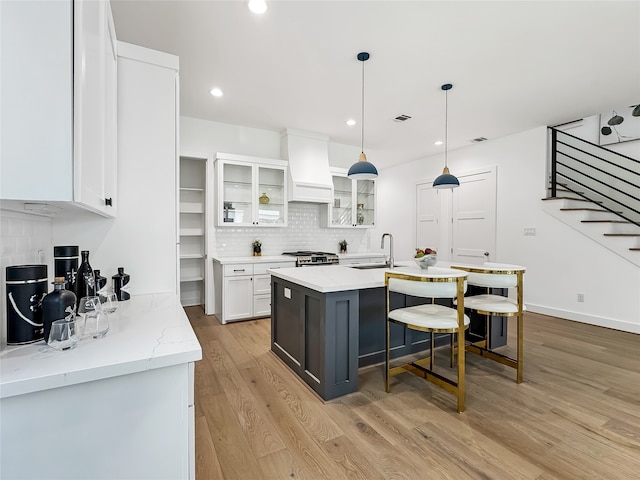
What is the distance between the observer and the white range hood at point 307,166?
491cm

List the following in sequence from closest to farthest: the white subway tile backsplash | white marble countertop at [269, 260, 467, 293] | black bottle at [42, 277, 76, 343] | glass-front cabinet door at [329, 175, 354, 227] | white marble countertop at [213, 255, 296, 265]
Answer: black bottle at [42, 277, 76, 343] < white marble countertop at [269, 260, 467, 293] < white marble countertop at [213, 255, 296, 265] < the white subway tile backsplash < glass-front cabinet door at [329, 175, 354, 227]

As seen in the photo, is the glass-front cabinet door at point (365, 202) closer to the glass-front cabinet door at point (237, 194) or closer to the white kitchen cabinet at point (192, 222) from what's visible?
the glass-front cabinet door at point (237, 194)

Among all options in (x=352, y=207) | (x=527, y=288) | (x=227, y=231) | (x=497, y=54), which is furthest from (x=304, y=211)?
(x=527, y=288)

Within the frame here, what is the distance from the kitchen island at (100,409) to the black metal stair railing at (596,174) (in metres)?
5.53

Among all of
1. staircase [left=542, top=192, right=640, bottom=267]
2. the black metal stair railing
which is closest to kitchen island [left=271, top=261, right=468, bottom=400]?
staircase [left=542, top=192, right=640, bottom=267]

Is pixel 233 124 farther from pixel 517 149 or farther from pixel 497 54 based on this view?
pixel 517 149

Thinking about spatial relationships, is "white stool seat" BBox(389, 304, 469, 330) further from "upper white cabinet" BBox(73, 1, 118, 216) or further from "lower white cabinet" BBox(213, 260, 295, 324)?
"lower white cabinet" BBox(213, 260, 295, 324)

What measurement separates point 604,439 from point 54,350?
2.84 m

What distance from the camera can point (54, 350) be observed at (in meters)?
0.99

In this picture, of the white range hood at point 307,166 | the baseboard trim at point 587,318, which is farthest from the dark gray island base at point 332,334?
the white range hood at point 307,166

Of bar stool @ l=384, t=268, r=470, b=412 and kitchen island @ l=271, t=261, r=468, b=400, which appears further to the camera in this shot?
kitchen island @ l=271, t=261, r=468, b=400

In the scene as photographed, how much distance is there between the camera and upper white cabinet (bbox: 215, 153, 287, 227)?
450cm

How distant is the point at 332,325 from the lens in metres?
2.30

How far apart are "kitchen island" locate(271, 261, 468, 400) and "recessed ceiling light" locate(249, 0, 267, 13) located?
2.05m
